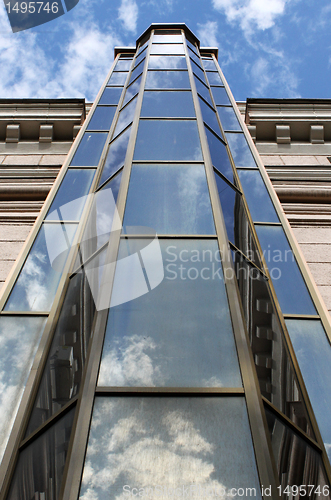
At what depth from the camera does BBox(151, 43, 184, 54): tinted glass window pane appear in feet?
45.4

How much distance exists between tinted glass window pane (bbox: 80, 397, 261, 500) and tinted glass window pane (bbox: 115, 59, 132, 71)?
45.9ft

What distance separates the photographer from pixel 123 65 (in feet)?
50.5

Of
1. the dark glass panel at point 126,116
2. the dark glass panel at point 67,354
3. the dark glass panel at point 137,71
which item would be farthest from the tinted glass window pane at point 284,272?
the dark glass panel at point 137,71

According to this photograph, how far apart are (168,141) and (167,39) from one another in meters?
10.2

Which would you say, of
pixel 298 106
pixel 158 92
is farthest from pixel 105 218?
pixel 298 106

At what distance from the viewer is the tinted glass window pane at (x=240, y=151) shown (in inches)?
352

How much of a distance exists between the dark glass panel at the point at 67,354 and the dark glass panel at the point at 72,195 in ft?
6.97

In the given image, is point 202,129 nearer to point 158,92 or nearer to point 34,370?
point 158,92

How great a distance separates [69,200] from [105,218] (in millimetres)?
1824

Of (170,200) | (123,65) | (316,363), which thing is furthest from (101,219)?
(123,65)

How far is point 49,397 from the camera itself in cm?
396

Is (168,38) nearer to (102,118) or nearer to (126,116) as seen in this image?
(102,118)

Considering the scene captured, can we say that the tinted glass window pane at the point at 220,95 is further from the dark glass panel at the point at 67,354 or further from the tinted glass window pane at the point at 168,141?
the dark glass panel at the point at 67,354

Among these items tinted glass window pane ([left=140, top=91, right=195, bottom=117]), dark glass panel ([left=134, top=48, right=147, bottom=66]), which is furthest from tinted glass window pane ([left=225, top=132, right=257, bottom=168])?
dark glass panel ([left=134, top=48, right=147, bottom=66])
